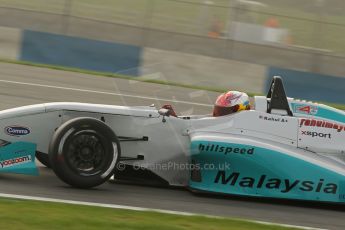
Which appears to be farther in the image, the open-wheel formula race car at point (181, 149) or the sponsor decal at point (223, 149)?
the sponsor decal at point (223, 149)

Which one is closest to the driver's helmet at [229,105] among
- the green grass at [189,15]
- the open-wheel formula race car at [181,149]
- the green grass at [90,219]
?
the open-wheel formula race car at [181,149]

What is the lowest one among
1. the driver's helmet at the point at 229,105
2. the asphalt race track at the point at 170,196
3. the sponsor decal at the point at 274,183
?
the asphalt race track at the point at 170,196

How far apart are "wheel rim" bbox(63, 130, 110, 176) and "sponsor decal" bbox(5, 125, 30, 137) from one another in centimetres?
52

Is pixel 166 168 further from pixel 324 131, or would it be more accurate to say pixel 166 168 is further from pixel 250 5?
pixel 250 5

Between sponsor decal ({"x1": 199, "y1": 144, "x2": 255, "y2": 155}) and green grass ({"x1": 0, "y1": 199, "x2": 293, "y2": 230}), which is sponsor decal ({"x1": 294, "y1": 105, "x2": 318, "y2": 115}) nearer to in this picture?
sponsor decal ({"x1": 199, "y1": 144, "x2": 255, "y2": 155})

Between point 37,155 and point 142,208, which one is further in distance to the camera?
point 37,155

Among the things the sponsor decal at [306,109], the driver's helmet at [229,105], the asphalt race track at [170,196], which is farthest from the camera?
the sponsor decal at [306,109]

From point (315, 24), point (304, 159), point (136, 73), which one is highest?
point (315, 24)

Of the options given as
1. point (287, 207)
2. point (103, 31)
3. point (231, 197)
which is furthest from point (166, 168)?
point (103, 31)

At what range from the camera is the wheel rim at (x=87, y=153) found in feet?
24.1

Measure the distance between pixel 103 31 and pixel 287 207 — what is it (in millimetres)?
9455

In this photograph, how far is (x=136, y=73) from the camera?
27.3 ft

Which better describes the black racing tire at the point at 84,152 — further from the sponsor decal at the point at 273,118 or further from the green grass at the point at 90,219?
the sponsor decal at the point at 273,118

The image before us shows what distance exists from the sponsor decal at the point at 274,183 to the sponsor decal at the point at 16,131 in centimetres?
193
